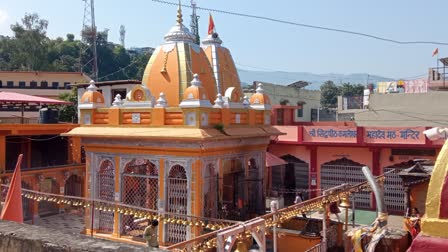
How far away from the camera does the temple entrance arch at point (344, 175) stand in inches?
807

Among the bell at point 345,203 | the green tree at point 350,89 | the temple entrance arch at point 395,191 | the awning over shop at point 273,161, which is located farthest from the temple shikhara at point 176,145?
the green tree at point 350,89

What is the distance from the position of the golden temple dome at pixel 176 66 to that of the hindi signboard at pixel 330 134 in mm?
7520

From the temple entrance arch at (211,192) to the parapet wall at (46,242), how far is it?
8826 millimetres

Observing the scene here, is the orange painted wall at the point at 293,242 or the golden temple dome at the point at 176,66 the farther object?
the golden temple dome at the point at 176,66

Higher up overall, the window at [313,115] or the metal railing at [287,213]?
the window at [313,115]

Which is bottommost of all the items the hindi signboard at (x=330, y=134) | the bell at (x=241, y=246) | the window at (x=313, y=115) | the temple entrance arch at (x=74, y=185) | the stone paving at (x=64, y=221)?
the stone paving at (x=64, y=221)

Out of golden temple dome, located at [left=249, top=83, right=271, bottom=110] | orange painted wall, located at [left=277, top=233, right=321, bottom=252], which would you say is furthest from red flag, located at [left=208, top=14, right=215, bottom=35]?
orange painted wall, located at [left=277, top=233, right=321, bottom=252]

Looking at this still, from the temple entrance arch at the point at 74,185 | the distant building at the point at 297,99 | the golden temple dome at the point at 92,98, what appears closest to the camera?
the golden temple dome at the point at 92,98

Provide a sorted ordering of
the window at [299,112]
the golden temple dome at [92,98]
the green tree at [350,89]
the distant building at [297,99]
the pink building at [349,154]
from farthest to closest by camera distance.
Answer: the green tree at [350,89] → the window at [299,112] → the distant building at [297,99] → the pink building at [349,154] → the golden temple dome at [92,98]

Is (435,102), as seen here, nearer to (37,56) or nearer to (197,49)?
(197,49)

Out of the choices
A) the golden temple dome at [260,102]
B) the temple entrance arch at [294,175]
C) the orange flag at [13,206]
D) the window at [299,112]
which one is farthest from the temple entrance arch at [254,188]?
the window at [299,112]

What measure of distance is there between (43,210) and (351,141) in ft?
48.6

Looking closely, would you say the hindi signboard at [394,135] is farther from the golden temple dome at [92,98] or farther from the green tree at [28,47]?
the green tree at [28,47]

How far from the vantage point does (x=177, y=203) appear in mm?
12906
